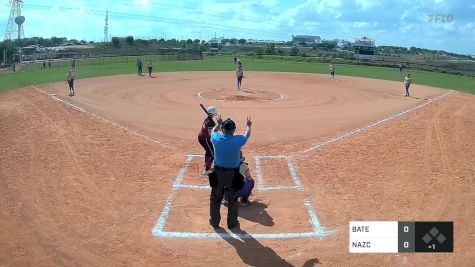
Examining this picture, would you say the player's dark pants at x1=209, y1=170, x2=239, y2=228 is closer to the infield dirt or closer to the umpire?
the umpire

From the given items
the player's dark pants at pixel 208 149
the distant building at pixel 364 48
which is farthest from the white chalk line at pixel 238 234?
the distant building at pixel 364 48

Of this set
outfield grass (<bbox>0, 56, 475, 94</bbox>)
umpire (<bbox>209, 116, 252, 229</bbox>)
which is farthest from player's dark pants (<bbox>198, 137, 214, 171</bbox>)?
outfield grass (<bbox>0, 56, 475, 94</bbox>)

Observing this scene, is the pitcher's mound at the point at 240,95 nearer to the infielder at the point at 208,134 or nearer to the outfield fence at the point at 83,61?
the infielder at the point at 208,134

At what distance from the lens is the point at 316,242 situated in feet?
25.6

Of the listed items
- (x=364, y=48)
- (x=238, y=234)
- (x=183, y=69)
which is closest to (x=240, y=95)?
(x=238, y=234)

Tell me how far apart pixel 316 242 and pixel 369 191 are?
3.22 m

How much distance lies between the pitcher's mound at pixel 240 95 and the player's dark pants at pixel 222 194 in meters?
17.7

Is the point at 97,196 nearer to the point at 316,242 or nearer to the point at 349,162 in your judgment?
the point at 316,242

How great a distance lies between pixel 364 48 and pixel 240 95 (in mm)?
70010

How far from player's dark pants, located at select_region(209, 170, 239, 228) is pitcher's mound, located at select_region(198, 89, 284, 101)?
17.7 m

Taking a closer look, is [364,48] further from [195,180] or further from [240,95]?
[195,180]

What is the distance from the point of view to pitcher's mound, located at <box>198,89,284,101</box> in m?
26.4

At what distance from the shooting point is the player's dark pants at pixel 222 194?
7953 mm

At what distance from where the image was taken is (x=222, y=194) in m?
8.08
